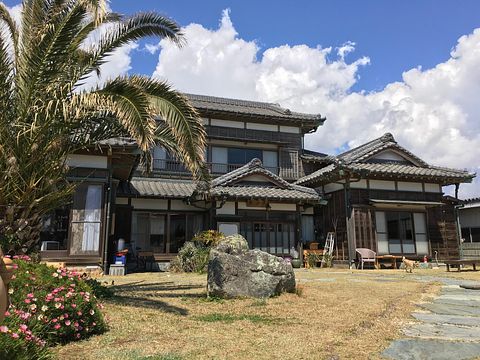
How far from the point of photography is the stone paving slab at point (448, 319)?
5.54 meters

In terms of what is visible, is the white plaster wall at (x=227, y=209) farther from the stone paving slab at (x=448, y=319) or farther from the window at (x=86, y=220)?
the stone paving slab at (x=448, y=319)

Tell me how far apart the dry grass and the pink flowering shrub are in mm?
204

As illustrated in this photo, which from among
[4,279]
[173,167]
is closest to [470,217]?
[173,167]

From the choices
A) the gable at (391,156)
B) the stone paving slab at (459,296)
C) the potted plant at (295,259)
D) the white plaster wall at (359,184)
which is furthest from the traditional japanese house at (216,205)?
the stone paving slab at (459,296)

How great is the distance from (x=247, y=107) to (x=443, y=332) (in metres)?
21.1

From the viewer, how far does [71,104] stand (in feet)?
20.5

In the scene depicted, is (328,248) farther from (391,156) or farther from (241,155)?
(241,155)

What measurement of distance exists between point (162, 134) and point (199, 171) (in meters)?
2.34

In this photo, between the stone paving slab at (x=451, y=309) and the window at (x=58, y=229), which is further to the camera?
the window at (x=58, y=229)

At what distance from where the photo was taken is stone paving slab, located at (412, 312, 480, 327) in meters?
5.54

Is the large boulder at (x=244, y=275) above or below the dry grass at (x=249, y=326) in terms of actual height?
above

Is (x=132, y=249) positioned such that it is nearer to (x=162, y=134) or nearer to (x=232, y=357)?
(x=162, y=134)

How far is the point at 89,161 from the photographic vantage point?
544 inches

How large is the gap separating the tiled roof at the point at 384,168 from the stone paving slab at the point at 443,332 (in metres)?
12.6
